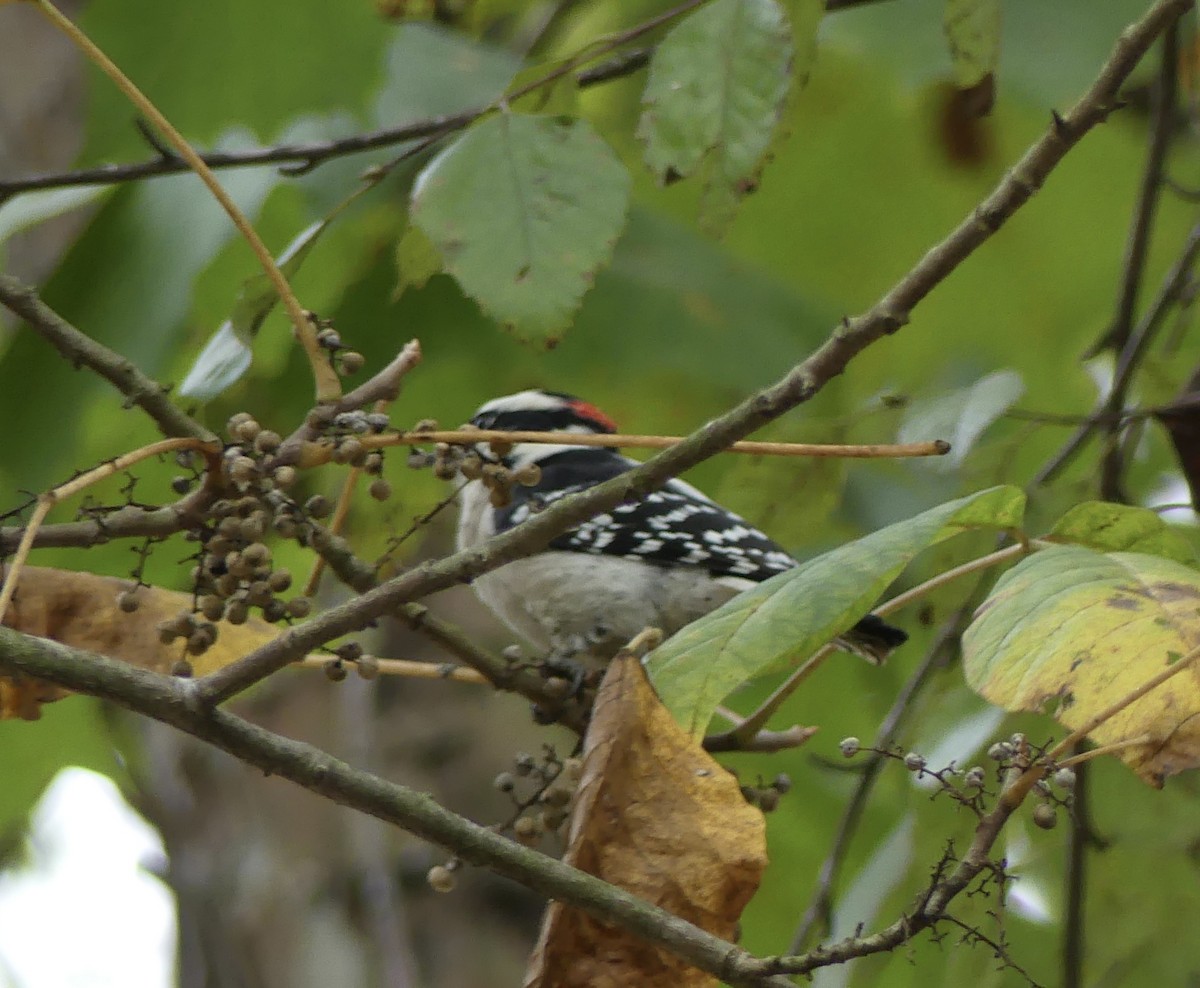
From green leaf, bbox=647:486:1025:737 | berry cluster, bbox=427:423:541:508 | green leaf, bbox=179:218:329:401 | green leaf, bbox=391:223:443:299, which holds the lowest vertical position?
green leaf, bbox=647:486:1025:737

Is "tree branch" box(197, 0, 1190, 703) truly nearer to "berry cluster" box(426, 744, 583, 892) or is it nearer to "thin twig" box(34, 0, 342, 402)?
"thin twig" box(34, 0, 342, 402)

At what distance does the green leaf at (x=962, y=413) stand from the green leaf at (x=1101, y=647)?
647mm

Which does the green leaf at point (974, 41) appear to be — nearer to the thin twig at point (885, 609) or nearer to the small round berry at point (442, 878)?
the thin twig at point (885, 609)

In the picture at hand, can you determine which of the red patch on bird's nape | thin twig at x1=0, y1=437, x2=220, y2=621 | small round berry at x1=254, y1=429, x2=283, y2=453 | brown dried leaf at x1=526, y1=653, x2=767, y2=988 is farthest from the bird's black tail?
thin twig at x1=0, y1=437, x2=220, y2=621

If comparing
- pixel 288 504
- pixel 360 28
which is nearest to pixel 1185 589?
pixel 288 504

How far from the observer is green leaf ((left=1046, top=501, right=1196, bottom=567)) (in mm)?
1697

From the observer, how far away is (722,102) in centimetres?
191

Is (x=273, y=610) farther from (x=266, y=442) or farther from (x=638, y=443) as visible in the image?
(x=638, y=443)

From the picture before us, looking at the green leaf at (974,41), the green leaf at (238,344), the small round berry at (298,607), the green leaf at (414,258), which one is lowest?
the small round berry at (298,607)

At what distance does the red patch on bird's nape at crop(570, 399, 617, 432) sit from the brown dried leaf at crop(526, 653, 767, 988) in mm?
2288

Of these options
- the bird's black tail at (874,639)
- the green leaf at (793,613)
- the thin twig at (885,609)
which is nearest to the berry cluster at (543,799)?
the thin twig at (885,609)

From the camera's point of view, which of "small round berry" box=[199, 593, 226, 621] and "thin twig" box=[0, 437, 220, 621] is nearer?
"thin twig" box=[0, 437, 220, 621]

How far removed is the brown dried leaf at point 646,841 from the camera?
58.2 inches

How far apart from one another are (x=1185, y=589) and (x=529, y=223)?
84 centimetres
